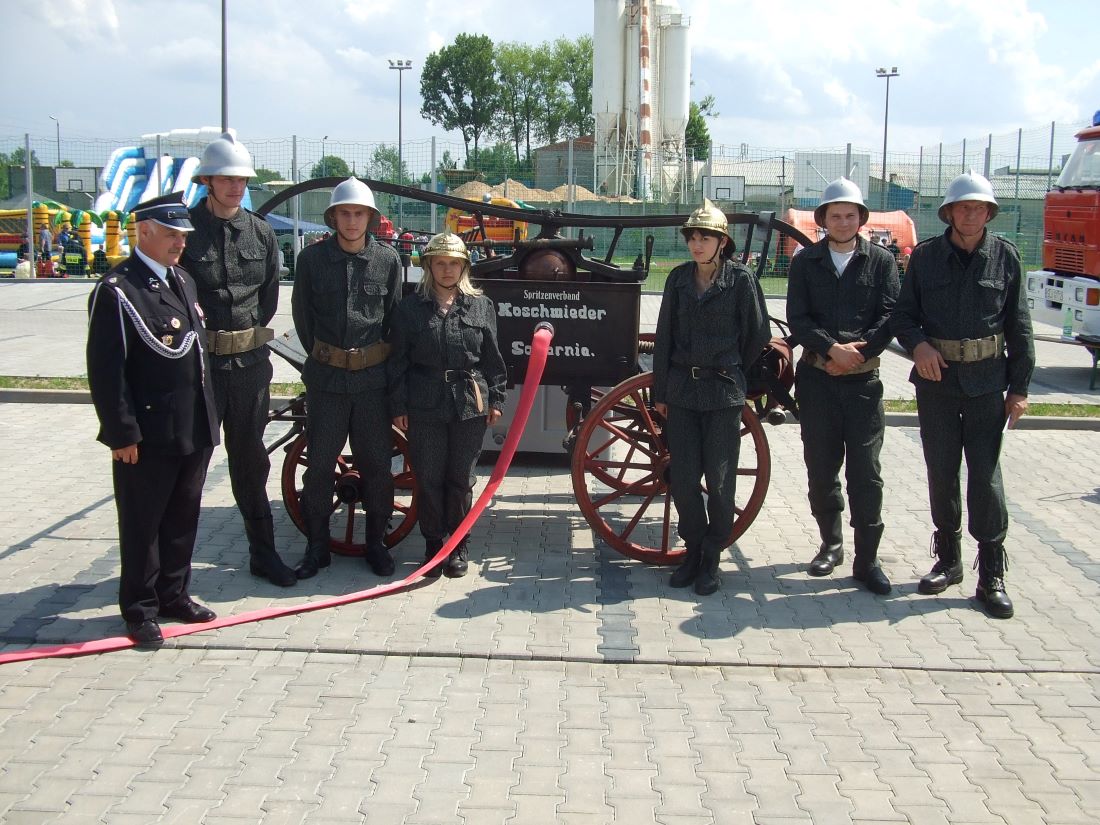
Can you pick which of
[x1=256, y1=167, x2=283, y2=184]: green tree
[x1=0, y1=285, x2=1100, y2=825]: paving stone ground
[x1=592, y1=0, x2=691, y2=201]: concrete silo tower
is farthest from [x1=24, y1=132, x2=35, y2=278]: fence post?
[x1=592, y1=0, x2=691, y2=201]: concrete silo tower

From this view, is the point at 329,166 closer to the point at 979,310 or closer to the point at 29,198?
the point at 29,198

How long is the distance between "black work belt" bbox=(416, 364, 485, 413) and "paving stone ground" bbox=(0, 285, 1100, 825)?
0.89m

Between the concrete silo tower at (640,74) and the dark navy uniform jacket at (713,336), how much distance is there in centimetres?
3947

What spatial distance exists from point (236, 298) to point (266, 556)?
1.23 meters

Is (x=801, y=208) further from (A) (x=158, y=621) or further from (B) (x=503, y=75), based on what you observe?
(B) (x=503, y=75)

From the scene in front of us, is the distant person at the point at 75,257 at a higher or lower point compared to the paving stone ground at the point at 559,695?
higher

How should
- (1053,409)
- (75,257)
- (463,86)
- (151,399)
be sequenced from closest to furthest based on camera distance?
(151,399), (1053,409), (75,257), (463,86)

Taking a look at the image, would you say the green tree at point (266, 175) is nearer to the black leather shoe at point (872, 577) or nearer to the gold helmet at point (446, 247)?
the gold helmet at point (446, 247)

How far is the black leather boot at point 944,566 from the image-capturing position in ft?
16.9

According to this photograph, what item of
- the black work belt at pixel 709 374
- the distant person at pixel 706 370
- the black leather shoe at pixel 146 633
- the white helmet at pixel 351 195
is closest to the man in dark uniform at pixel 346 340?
Answer: the white helmet at pixel 351 195

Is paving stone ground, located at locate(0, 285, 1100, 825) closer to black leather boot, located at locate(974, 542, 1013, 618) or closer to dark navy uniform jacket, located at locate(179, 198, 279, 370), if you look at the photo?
black leather boot, located at locate(974, 542, 1013, 618)

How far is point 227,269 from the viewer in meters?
4.85

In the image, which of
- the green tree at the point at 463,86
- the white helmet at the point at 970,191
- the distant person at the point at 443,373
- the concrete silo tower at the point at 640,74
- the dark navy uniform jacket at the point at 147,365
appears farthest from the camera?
the green tree at the point at 463,86

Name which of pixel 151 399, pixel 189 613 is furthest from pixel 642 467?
pixel 151 399
